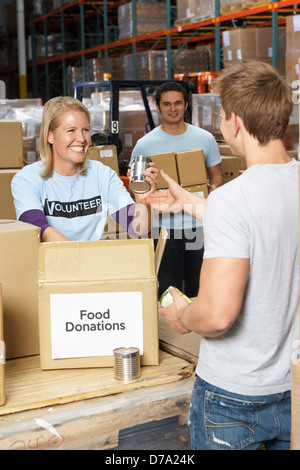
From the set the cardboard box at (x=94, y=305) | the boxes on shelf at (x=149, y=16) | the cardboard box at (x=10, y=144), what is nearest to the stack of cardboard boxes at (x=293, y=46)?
the cardboard box at (x=10, y=144)

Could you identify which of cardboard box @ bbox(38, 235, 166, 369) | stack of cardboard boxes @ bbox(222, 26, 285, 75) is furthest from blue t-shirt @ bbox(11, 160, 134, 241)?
stack of cardboard boxes @ bbox(222, 26, 285, 75)

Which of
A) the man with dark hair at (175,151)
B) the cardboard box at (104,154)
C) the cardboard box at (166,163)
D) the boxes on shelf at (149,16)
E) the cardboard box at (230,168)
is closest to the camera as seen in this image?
the man with dark hair at (175,151)

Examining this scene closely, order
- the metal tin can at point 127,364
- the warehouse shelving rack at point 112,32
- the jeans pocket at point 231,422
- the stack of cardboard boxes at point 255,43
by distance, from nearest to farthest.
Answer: the jeans pocket at point 231,422, the metal tin can at point 127,364, the stack of cardboard boxes at point 255,43, the warehouse shelving rack at point 112,32

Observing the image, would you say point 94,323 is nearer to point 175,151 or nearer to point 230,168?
point 175,151

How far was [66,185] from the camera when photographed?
2.64 m

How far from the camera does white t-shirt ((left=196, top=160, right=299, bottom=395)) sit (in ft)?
4.62

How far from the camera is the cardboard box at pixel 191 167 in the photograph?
452 centimetres

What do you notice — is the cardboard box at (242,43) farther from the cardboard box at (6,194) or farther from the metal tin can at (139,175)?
the metal tin can at (139,175)

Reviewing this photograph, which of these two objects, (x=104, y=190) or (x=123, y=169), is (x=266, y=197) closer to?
(x=104, y=190)

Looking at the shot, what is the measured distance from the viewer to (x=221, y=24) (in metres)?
9.52

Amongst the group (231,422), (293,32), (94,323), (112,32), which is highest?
(112,32)

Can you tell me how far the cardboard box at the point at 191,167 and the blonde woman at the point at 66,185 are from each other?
187 centimetres

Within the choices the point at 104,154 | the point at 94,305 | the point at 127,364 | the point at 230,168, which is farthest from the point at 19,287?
the point at 104,154

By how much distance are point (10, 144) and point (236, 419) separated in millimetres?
2689
